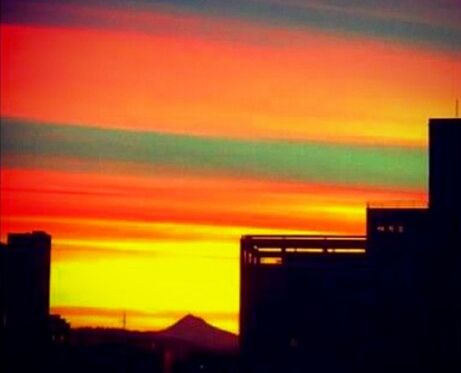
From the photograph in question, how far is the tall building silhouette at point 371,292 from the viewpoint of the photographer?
7756cm

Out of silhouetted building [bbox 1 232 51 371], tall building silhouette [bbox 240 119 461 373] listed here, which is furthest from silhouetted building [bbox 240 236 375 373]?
silhouetted building [bbox 1 232 51 371]

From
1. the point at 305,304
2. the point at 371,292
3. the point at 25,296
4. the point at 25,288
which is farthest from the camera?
the point at 25,288

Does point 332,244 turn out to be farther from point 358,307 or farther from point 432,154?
point 432,154

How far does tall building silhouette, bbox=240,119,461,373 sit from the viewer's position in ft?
254

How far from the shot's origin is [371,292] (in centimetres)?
8694

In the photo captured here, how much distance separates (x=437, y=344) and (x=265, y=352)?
73.3 feet

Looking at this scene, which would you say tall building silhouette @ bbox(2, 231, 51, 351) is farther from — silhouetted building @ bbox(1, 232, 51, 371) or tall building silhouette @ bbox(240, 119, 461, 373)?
tall building silhouette @ bbox(240, 119, 461, 373)

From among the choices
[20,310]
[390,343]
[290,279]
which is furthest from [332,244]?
[20,310]

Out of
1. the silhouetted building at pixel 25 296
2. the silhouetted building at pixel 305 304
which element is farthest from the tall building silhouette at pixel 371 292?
the silhouetted building at pixel 25 296

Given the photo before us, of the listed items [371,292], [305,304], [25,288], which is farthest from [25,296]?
[371,292]

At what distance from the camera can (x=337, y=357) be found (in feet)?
287

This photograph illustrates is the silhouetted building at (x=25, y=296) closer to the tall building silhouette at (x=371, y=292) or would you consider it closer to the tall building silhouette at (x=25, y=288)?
the tall building silhouette at (x=25, y=288)

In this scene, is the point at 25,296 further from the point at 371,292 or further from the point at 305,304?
the point at 371,292

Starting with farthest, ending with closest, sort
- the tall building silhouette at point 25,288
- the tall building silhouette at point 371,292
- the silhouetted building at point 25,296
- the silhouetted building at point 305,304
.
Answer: the tall building silhouette at point 25,288 < the silhouetted building at point 25,296 < the silhouetted building at point 305,304 < the tall building silhouette at point 371,292
